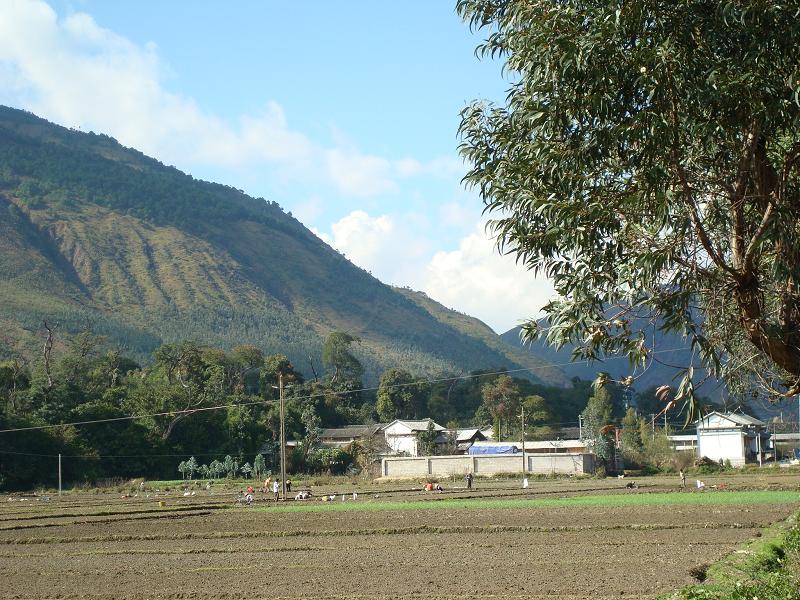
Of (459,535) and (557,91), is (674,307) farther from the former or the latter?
(459,535)

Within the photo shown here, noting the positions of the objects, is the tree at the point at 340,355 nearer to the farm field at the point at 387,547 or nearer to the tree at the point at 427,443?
the tree at the point at 427,443

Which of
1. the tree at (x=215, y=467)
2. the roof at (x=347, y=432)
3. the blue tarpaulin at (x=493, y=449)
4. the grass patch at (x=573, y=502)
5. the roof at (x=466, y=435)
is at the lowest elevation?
the grass patch at (x=573, y=502)

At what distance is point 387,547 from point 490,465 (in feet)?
204

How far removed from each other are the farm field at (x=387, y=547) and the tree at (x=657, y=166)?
19.6 feet

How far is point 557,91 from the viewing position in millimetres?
12367

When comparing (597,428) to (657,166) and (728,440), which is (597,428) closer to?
(728,440)

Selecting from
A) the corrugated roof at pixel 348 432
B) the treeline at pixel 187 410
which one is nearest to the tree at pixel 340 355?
the treeline at pixel 187 410

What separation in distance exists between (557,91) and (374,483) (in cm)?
7308

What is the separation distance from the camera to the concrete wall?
86.8m

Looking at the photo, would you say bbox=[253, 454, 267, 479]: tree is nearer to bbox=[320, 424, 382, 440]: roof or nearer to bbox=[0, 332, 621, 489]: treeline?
bbox=[0, 332, 621, 489]: treeline

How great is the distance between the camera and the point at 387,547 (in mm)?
27031

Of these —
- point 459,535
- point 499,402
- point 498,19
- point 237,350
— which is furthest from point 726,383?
point 237,350

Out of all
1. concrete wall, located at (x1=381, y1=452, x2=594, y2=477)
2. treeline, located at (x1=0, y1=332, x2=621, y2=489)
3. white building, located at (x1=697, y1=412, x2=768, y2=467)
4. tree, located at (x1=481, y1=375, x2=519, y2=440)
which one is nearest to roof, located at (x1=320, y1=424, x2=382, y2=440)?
treeline, located at (x1=0, y1=332, x2=621, y2=489)

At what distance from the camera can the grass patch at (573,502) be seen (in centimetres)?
4321
